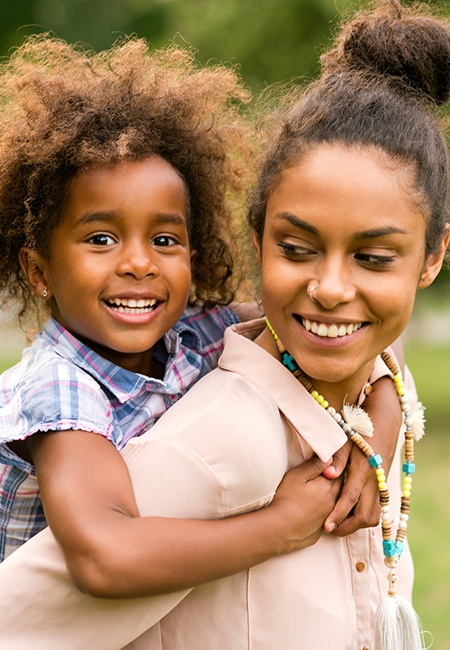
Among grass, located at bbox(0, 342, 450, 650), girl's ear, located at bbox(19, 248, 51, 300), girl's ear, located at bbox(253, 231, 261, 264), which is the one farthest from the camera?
grass, located at bbox(0, 342, 450, 650)

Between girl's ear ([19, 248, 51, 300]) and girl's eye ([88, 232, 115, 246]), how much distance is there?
257 millimetres

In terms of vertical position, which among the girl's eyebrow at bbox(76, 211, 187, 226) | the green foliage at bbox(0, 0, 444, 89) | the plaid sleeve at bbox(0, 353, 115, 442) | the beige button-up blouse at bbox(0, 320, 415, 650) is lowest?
the beige button-up blouse at bbox(0, 320, 415, 650)

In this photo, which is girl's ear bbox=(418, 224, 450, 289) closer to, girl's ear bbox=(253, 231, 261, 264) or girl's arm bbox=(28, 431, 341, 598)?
girl's ear bbox=(253, 231, 261, 264)

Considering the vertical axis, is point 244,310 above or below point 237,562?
above

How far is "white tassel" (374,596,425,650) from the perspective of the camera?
237cm

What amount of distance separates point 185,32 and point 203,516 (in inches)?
364

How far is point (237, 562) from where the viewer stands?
2201 millimetres

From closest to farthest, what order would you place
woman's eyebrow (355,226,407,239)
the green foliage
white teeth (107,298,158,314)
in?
woman's eyebrow (355,226,407,239)
white teeth (107,298,158,314)
the green foliage

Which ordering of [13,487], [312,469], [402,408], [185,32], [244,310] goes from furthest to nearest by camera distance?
[185,32], [244,310], [402,408], [13,487], [312,469]

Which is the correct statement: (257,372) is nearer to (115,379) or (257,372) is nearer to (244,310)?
(115,379)

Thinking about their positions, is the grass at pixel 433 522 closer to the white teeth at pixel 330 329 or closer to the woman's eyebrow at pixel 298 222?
the white teeth at pixel 330 329

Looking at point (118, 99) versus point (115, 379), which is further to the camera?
point (118, 99)

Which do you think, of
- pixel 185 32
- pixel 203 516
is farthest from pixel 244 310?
pixel 185 32

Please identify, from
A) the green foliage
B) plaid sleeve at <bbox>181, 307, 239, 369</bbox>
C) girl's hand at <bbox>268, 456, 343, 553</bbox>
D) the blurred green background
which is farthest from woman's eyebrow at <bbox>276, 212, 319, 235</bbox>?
the green foliage
